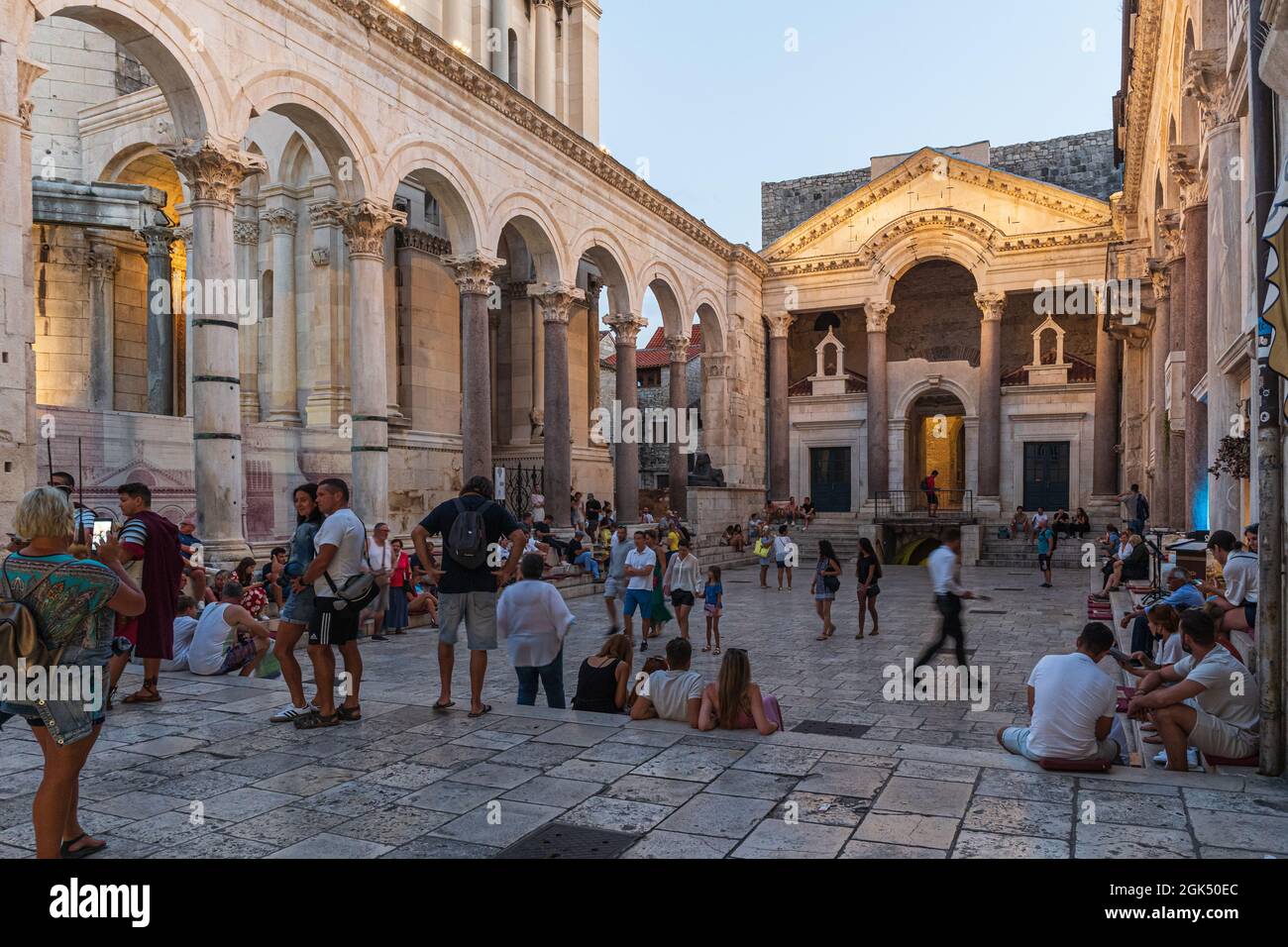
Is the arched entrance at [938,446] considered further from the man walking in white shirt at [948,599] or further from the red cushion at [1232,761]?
the red cushion at [1232,761]

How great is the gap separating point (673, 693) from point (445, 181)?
44.7ft

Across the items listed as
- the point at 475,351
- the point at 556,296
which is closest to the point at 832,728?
the point at 475,351

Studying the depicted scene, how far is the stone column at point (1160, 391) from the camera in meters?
17.6

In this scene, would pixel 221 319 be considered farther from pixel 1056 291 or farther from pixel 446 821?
pixel 1056 291

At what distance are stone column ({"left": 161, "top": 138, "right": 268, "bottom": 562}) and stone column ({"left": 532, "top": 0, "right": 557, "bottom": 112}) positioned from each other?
13.3 m

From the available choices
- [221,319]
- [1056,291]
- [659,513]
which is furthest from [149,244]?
[1056,291]

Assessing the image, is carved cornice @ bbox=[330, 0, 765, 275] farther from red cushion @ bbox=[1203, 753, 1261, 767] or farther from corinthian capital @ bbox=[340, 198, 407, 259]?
red cushion @ bbox=[1203, 753, 1261, 767]

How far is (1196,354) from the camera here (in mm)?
12734

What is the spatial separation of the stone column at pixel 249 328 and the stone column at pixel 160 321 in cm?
140

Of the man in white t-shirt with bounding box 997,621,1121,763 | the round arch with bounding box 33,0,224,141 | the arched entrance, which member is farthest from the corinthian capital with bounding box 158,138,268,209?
the arched entrance

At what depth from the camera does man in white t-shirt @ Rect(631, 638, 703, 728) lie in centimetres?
618

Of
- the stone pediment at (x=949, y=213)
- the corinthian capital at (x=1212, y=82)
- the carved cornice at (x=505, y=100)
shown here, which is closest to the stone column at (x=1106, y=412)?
the stone pediment at (x=949, y=213)

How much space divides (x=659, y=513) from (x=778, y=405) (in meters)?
7.07

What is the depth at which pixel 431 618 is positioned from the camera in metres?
12.9
